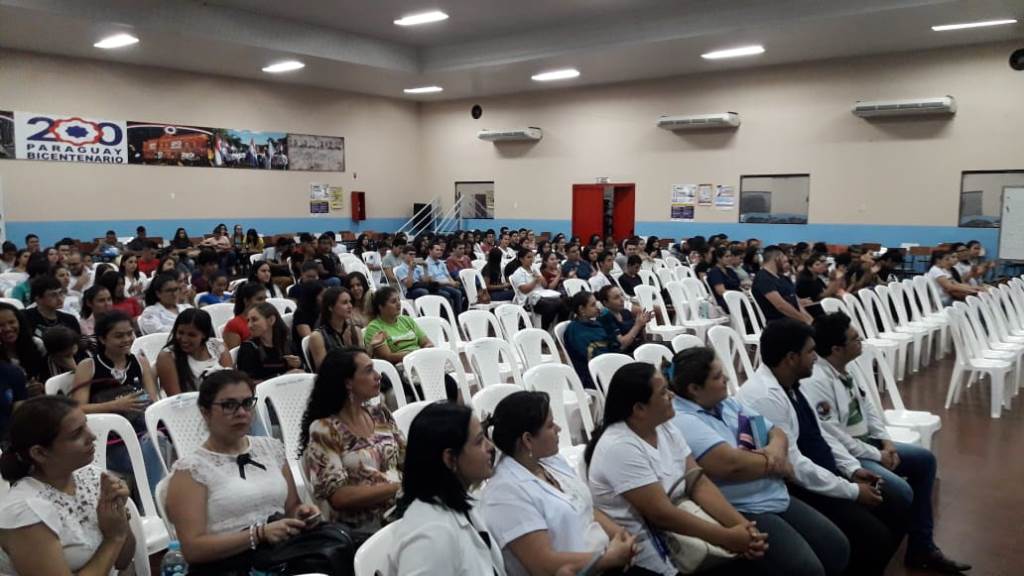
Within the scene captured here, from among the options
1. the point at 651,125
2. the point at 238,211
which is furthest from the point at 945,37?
the point at 238,211

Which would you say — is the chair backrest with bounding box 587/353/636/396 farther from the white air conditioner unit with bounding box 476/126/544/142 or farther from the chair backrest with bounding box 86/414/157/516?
the white air conditioner unit with bounding box 476/126/544/142

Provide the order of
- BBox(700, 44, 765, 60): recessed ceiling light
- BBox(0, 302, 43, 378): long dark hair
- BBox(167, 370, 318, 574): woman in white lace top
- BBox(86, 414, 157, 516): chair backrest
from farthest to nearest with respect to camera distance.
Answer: BBox(700, 44, 765, 60): recessed ceiling light < BBox(0, 302, 43, 378): long dark hair < BBox(86, 414, 157, 516): chair backrest < BBox(167, 370, 318, 574): woman in white lace top

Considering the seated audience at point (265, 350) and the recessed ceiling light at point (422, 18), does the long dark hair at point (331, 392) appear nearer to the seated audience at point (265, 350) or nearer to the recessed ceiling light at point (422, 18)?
the seated audience at point (265, 350)

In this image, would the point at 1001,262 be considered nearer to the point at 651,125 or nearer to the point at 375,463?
the point at 651,125

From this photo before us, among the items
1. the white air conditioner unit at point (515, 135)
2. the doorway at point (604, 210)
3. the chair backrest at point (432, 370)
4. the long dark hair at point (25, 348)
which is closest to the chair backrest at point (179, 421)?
the long dark hair at point (25, 348)

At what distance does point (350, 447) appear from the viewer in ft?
8.35

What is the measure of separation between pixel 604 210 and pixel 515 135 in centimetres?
268

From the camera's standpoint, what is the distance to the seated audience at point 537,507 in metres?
2.01

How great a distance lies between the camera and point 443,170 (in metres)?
18.1

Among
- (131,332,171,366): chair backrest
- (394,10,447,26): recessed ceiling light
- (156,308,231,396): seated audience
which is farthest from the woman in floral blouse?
(394,10,447,26): recessed ceiling light

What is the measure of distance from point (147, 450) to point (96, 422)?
1.72 ft

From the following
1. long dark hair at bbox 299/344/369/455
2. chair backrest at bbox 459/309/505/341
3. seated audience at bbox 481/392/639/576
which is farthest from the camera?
chair backrest at bbox 459/309/505/341

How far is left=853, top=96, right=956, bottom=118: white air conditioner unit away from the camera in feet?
36.8

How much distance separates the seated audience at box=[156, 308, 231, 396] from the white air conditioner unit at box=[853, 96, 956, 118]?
37.7ft
